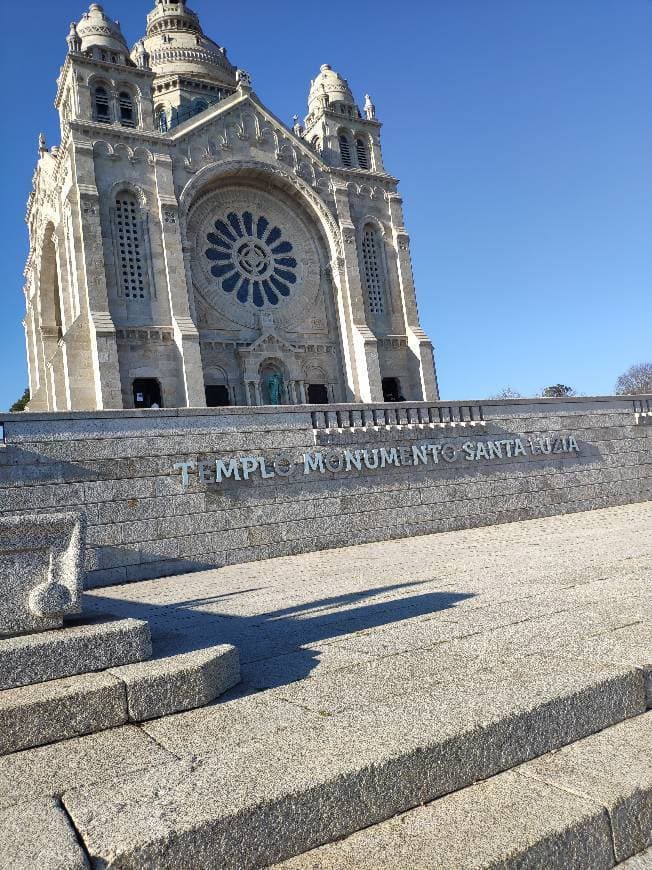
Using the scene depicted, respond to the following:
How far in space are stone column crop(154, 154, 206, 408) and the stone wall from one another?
1258cm

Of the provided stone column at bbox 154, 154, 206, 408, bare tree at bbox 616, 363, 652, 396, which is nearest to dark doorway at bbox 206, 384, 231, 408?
stone column at bbox 154, 154, 206, 408

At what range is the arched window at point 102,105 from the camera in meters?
26.7

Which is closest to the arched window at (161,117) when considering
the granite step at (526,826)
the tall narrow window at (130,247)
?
the tall narrow window at (130,247)

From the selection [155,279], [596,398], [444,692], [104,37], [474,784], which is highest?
[104,37]

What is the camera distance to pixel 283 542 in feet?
41.7

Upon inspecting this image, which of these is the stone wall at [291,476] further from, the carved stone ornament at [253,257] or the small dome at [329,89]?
the small dome at [329,89]

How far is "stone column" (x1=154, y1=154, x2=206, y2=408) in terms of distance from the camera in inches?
997

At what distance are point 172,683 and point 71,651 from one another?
635 millimetres

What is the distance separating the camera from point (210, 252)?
94.1ft

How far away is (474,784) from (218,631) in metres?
3.35

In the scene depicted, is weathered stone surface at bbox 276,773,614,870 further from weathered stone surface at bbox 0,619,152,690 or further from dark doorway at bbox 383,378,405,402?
dark doorway at bbox 383,378,405,402

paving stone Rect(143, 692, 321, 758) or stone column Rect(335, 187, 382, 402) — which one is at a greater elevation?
stone column Rect(335, 187, 382, 402)

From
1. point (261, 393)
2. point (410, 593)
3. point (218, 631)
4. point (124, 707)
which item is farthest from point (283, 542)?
point (261, 393)

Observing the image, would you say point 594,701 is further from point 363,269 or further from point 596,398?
point 363,269
